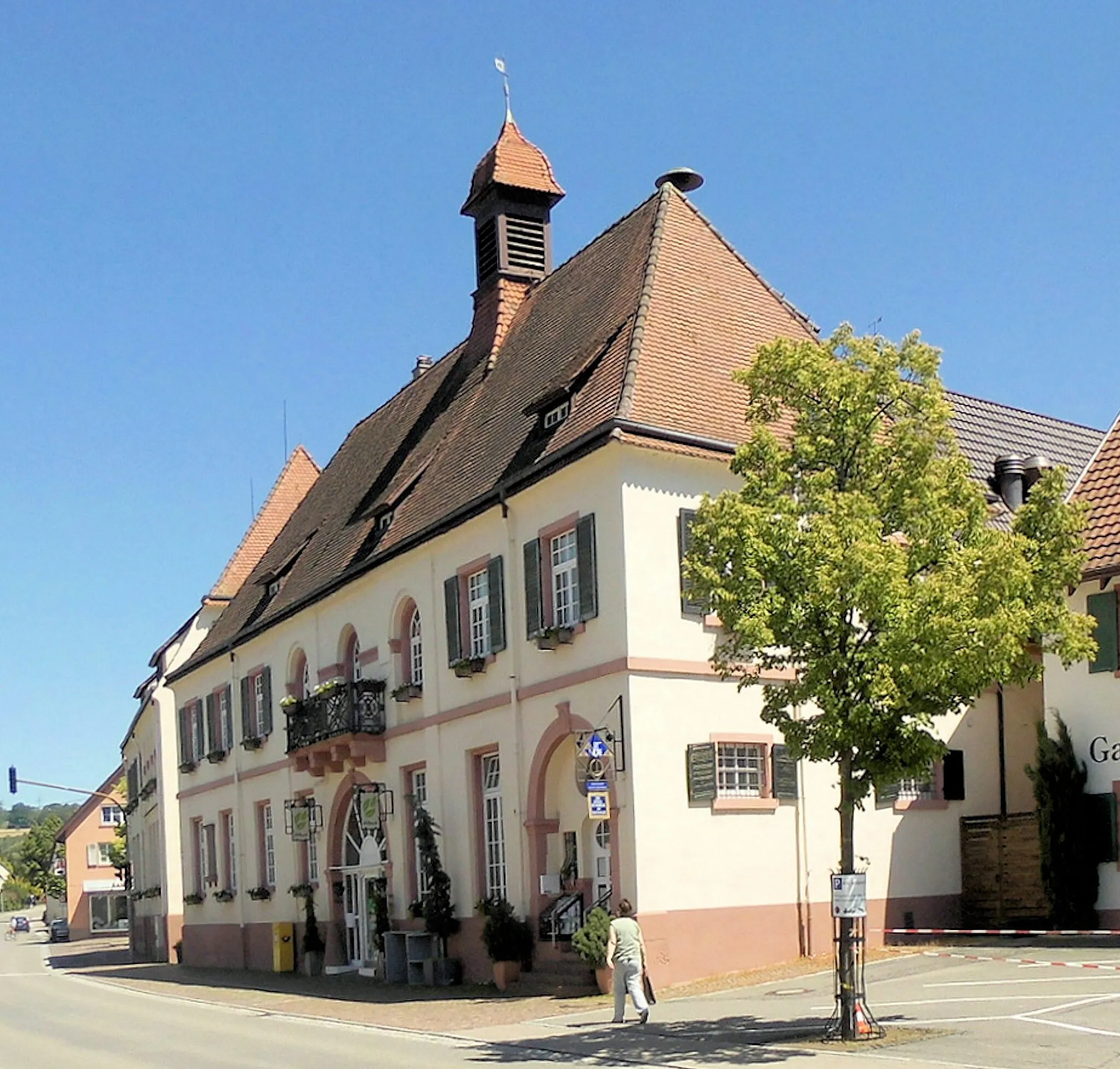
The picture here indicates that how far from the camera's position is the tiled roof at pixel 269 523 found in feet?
157

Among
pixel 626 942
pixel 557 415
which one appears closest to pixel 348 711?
pixel 557 415

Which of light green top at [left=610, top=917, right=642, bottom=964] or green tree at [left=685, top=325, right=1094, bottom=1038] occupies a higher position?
green tree at [left=685, top=325, right=1094, bottom=1038]

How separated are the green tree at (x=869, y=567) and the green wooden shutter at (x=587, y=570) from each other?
614 centimetres

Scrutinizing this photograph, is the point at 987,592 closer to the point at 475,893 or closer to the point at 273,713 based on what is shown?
the point at 475,893

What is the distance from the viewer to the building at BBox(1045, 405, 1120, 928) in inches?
931

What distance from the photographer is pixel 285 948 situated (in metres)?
35.4

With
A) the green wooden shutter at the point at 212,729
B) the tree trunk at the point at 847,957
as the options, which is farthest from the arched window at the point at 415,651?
the tree trunk at the point at 847,957

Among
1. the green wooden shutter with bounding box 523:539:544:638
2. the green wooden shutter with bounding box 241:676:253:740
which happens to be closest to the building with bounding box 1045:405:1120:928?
the green wooden shutter with bounding box 523:539:544:638

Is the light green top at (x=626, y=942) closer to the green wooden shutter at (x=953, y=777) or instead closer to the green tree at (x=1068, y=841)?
the green tree at (x=1068, y=841)

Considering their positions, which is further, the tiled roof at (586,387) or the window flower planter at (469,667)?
the window flower planter at (469,667)

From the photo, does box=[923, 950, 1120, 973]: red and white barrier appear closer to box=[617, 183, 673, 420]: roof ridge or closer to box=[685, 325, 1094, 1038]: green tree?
box=[685, 325, 1094, 1038]: green tree

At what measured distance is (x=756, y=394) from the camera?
1714 cm

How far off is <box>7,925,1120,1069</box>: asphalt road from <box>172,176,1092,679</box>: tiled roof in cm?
783

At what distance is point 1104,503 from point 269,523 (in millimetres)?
28728
